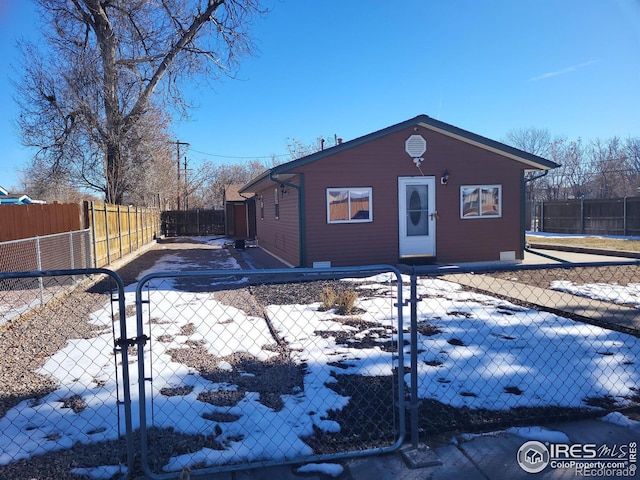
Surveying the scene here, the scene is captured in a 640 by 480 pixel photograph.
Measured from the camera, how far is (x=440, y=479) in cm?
273

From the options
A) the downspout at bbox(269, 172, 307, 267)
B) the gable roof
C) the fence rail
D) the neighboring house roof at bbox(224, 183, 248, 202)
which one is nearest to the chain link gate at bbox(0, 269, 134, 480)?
the fence rail

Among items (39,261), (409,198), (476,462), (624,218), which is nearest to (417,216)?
(409,198)

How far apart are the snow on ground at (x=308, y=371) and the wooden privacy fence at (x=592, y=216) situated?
1999cm

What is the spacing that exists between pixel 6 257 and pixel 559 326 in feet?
32.3

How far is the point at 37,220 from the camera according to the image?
1116 cm

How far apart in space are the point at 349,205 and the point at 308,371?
7867 millimetres

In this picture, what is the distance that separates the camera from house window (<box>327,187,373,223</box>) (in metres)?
11.9

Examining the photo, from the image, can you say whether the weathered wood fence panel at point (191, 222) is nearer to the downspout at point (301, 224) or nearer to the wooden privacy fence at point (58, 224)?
the wooden privacy fence at point (58, 224)

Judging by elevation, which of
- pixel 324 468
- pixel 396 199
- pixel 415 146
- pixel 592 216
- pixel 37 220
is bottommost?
pixel 324 468

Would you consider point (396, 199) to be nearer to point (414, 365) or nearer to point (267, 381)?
point (267, 381)

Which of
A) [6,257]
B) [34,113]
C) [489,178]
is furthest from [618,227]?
[34,113]

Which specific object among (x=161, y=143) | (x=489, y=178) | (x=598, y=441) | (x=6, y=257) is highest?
(x=161, y=143)

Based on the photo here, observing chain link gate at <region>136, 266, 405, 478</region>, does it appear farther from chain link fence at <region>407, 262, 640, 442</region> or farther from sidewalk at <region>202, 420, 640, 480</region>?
chain link fence at <region>407, 262, 640, 442</region>

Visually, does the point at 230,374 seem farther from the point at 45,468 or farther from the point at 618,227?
the point at 618,227
